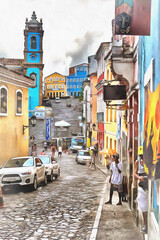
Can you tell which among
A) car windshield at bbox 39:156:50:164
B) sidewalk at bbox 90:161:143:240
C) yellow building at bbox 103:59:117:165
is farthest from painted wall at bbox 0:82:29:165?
sidewalk at bbox 90:161:143:240

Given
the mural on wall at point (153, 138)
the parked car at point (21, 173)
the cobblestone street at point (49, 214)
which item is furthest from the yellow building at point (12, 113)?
the mural on wall at point (153, 138)

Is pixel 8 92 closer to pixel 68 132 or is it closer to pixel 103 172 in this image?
pixel 103 172

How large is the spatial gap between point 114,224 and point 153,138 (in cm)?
518

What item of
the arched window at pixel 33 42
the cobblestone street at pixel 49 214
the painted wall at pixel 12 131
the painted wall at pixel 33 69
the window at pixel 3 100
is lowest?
the cobblestone street at pixel 49 214

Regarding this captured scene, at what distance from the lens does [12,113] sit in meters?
24.2

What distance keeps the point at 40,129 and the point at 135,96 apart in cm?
4734

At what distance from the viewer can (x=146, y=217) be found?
287 inches

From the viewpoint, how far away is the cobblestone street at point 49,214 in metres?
8.70

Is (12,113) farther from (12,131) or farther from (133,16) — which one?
(133,16)

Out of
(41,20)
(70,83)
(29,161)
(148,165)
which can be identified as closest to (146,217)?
(148,165)

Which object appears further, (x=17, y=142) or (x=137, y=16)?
(x=17, y=142)

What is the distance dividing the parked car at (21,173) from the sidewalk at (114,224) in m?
3.92

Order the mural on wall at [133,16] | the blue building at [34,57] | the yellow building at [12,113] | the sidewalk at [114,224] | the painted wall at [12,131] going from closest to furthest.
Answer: the mural on wall at [133,16], the sidewalk at [114,224], the yellow building at [12,113], the painted wall at [12,131], the blue building at [34,57]

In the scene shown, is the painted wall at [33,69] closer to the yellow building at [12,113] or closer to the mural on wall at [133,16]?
the yellow building at [12,113]
